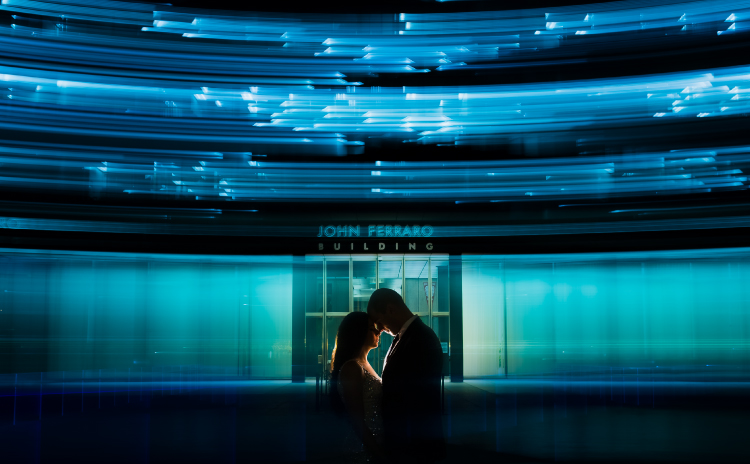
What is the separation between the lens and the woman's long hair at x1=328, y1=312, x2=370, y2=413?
7.92 ft

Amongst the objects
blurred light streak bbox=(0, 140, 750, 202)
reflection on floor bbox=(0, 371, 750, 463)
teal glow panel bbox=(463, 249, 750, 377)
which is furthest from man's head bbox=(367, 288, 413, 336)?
teal glow panel bbox=(463, 249, 750, 377)

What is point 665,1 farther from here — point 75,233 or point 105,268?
point 75,233

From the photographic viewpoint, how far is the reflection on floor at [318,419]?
5.98m

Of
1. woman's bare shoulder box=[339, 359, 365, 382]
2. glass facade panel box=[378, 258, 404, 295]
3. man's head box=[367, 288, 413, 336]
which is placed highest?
glass facade panel box=[378, 258, 404, 295]

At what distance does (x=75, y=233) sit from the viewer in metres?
12.0

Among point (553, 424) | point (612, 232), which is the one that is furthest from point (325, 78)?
point (612, 232)

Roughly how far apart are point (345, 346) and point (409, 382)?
30 cm

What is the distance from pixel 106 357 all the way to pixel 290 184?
18.0ft

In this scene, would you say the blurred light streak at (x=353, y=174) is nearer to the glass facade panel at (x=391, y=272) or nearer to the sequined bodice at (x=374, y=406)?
the glass facade panel at (x=391, y=272)

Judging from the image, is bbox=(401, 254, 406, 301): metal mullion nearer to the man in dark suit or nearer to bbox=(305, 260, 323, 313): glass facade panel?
bbox=(305, 260, 323, 313): glass facade panel

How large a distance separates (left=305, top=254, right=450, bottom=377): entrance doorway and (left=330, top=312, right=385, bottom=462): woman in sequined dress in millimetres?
10349

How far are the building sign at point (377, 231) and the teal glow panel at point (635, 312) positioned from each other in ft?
8.52

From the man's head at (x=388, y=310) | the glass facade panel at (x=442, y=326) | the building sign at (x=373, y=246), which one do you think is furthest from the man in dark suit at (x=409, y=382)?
the glass facade panel at (x=442, y=326)

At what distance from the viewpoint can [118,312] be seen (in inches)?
448
